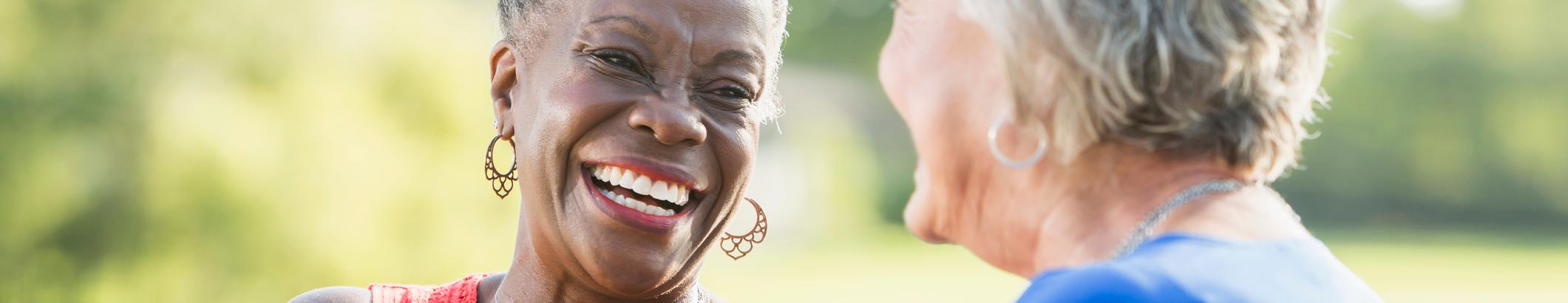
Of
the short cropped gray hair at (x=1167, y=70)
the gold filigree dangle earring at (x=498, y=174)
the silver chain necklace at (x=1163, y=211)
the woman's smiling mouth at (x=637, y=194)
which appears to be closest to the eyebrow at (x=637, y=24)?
the woman's smiling mouth at (x=637, y=194)

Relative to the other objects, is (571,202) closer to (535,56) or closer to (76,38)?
(535,56)

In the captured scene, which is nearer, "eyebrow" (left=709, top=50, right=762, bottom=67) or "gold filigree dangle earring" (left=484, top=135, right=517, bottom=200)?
"eyebrow" (left=709, top=50, right=762, bottom=67)

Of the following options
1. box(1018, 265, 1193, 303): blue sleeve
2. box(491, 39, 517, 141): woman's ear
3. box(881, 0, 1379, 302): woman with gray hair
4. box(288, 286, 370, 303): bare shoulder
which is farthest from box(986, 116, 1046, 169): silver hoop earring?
box(288, 286, 370, 303): bare shoulder

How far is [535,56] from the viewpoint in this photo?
2627 millimetres

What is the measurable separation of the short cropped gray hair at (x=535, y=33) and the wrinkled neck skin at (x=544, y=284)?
0.36 metres

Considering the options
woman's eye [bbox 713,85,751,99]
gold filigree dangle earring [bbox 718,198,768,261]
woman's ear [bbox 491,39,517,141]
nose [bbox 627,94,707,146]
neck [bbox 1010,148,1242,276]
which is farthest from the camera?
gold filigree dangle earring [bbox 718,198,768,261]

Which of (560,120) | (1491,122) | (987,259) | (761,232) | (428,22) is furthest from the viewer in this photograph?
(1491,122)

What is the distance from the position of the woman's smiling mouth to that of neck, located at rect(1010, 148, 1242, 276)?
3.00 ft

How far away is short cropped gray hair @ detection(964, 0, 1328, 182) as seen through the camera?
161 centimetres

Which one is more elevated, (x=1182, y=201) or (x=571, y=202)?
(x=1182, y=201)

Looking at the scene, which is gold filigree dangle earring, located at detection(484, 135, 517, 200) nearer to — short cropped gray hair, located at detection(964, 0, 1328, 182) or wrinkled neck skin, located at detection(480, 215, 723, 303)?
wrinkled neck skin, located at detection(480, 215, 723, 303)

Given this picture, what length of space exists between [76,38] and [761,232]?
15.6 feet

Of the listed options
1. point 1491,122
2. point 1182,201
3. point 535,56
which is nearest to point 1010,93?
point 1182,201

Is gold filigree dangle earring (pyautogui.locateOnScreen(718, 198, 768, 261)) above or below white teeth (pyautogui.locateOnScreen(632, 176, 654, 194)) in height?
below
